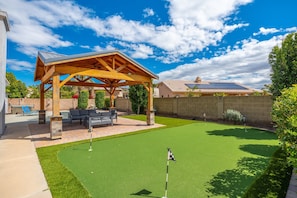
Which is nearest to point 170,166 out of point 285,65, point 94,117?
point 94,117

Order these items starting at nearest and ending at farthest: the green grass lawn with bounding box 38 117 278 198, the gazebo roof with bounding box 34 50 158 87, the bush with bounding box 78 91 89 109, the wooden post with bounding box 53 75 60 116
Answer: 1. the green grass lawn with bounding box 38 117 278 198
2. the wooden post with bounding box 53 75 60 116
3. the gazebo roof with bounding box 34 50 158 87
4. the bush with bounding box 78 91 89 109

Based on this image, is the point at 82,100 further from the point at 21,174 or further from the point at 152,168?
the point at 152,168

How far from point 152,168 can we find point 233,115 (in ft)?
33.2

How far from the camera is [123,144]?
686cm

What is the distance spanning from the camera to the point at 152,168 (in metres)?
4.40

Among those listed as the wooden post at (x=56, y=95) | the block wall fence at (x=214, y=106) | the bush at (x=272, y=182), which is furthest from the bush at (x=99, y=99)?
the bush at (x=272, y=182)

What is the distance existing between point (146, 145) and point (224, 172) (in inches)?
131

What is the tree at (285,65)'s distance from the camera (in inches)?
320

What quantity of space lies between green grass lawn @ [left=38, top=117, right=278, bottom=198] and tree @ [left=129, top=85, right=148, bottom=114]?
11.5 metres

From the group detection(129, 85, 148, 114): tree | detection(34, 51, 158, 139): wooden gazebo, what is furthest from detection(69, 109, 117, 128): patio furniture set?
detection(129, 85, 148, 114): tree

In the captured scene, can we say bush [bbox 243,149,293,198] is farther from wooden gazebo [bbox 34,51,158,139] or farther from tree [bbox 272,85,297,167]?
wooden gazebo [bbox 34,51,158,139]

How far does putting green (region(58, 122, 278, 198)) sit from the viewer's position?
3.34 metres

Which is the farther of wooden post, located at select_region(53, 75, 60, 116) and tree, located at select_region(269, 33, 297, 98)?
tree, located at select_region(269, 33, 297, 98)

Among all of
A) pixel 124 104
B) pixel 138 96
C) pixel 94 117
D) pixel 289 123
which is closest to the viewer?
pixel 289 123
